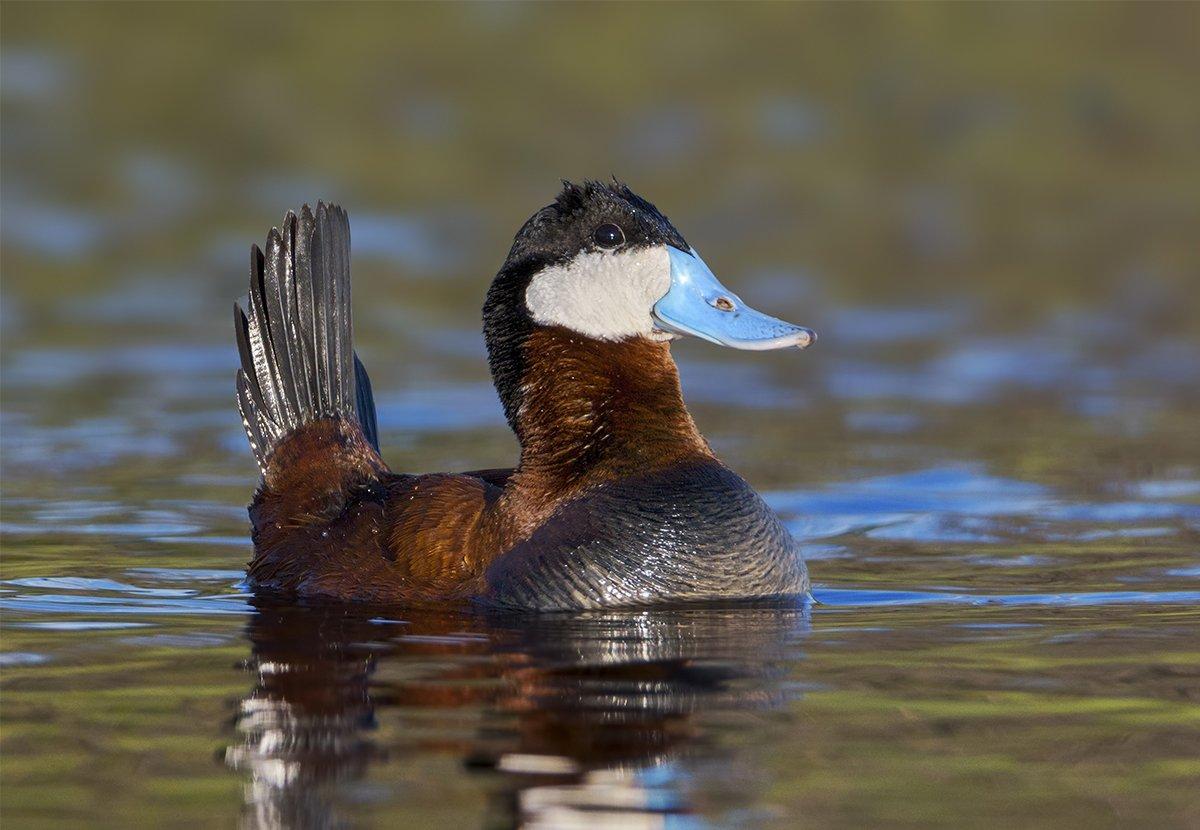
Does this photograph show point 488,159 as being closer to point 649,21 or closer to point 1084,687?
point 649,21

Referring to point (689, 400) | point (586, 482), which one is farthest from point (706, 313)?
point (689, 400)

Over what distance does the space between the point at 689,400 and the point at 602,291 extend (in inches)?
276

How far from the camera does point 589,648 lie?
21.4 feet

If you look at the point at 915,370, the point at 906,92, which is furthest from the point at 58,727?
the point at 906,92

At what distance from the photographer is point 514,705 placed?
5.76 m

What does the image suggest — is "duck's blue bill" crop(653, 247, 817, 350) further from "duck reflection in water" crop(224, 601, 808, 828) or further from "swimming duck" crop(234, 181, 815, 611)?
"duck reflection in water" crop(224, 601, 808, 828)

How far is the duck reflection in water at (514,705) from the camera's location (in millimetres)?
4879

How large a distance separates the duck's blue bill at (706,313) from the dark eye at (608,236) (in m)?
0.18

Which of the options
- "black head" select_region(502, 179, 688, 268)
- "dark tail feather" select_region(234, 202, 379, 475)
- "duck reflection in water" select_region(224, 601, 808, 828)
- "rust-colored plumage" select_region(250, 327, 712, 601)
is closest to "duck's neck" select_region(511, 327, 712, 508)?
"rust-colored plumage" select_region(250, 327, 712, 601)

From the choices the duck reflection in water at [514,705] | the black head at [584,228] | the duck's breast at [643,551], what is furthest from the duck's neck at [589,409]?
the duck reflection in water at [514,705]

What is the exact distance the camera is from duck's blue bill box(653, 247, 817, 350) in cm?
720

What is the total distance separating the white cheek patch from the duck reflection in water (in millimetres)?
1027

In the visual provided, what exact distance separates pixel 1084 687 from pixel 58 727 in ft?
9.16

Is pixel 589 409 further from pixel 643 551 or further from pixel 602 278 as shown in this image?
pixel 643 551
